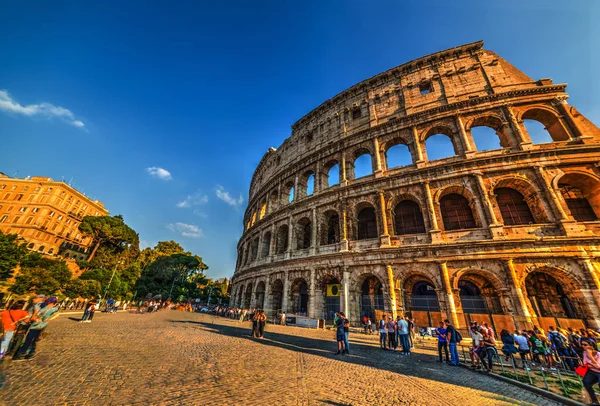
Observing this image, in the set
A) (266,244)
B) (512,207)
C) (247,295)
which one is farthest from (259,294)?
(512,207)

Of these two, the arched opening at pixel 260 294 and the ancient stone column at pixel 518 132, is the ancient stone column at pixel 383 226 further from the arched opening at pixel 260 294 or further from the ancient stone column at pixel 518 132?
the arched opening at pixel 260 294

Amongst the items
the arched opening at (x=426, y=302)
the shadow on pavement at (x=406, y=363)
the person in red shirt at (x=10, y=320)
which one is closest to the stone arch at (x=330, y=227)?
the arched opening at (x=426, y=302)

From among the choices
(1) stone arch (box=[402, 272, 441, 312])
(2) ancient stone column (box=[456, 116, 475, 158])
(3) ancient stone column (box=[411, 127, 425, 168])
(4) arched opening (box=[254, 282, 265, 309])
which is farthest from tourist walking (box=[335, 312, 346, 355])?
(4) arched opening (box=[254, 282, 265, 309])

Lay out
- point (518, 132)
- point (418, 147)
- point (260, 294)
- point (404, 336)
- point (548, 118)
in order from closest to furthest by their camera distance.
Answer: point (404, 336)
point (518, 132)
point (548, 118)
point (418, 147)
point (260, 294)

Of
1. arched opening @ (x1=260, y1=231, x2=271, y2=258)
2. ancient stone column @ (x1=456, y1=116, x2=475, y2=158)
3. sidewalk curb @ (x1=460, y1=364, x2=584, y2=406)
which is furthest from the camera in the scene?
arched opening @ (x1=260, y1=231, x2=271, y2=258)

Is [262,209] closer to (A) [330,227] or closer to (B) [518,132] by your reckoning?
(A) [330,227]

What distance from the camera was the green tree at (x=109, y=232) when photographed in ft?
128

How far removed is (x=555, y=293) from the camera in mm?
11805

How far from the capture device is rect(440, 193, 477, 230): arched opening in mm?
14211

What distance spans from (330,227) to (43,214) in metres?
55.6

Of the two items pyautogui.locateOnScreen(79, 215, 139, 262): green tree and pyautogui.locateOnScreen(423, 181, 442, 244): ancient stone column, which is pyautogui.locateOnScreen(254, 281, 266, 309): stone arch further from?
pyautogui.locateOnScreen(79, 215, 139, 262): green tree

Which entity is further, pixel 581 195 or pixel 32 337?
pixel 581 195

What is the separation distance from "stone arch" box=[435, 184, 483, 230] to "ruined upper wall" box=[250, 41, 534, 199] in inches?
274

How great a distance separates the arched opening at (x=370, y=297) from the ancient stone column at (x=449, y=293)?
12.2 ft
